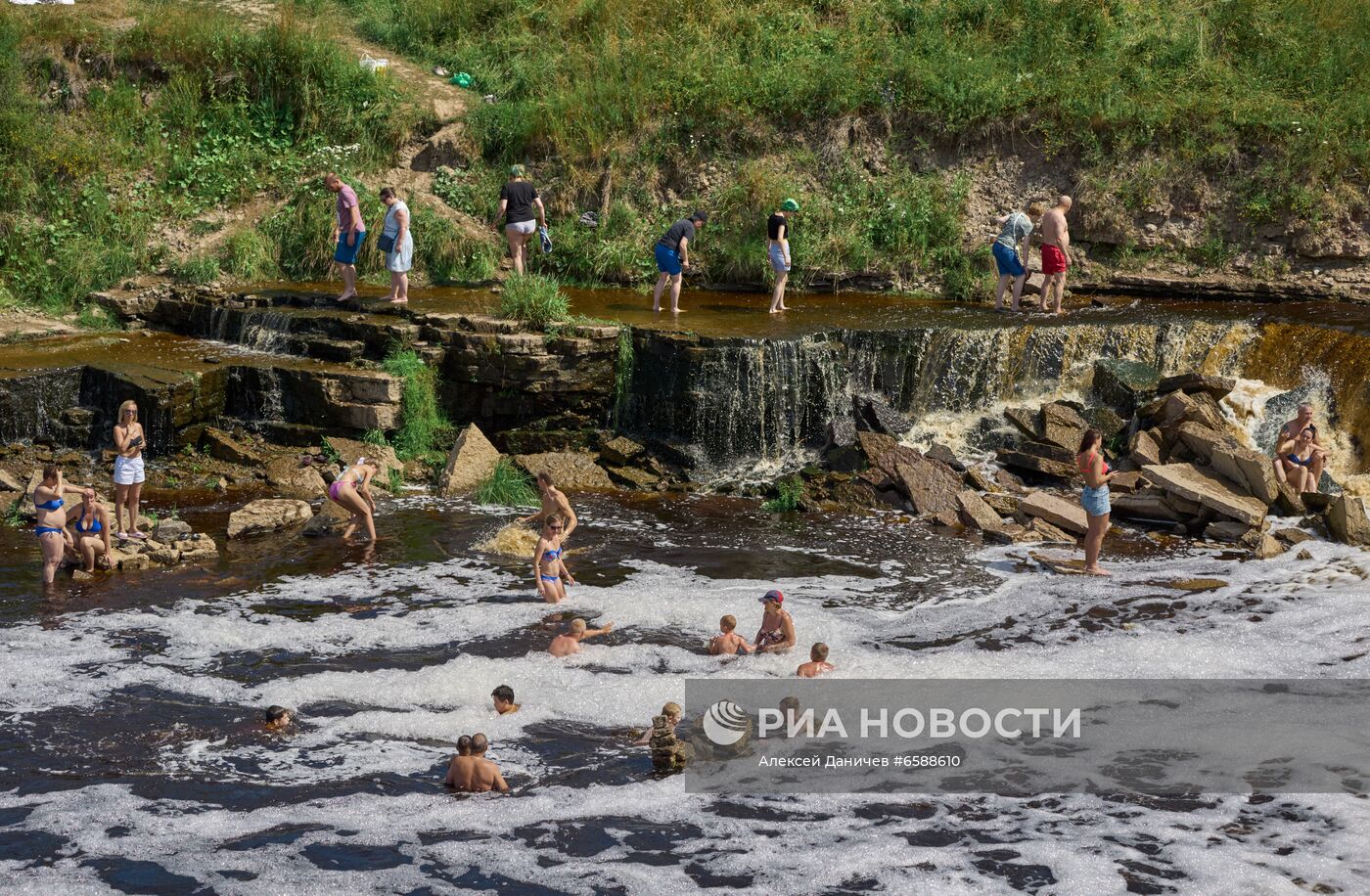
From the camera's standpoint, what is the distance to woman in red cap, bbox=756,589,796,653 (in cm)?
1099

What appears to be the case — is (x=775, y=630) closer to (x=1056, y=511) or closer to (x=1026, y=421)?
(x=1056, y=511)

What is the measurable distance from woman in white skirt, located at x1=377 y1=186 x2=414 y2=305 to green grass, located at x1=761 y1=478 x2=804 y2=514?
6.05 m

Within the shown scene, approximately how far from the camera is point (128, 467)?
1352 centimetres

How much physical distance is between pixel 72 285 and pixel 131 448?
7639mm

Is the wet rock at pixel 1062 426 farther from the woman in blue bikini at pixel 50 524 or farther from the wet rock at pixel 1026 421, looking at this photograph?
the woman in blue bikini at pixel 50 524

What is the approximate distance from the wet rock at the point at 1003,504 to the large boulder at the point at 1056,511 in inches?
10.2

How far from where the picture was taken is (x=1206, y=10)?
78.4 ft

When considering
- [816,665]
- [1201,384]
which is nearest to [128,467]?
[816,665]

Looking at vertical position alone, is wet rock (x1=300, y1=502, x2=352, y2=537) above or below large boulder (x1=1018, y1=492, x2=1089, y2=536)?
below

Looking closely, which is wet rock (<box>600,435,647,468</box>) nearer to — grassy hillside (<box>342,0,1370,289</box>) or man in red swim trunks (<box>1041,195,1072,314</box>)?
grassy hillside (<box>342,0,1370,289</box>)

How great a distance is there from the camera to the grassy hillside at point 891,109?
21.3 meters

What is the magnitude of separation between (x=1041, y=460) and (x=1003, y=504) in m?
1.08

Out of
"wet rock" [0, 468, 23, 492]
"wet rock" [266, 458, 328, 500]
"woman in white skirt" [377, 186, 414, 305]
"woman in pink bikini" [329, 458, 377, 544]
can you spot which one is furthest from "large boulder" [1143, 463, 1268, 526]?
"wet rock" [0, 468, 23, 492]

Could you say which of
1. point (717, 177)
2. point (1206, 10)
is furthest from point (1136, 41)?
point (717, 177)
